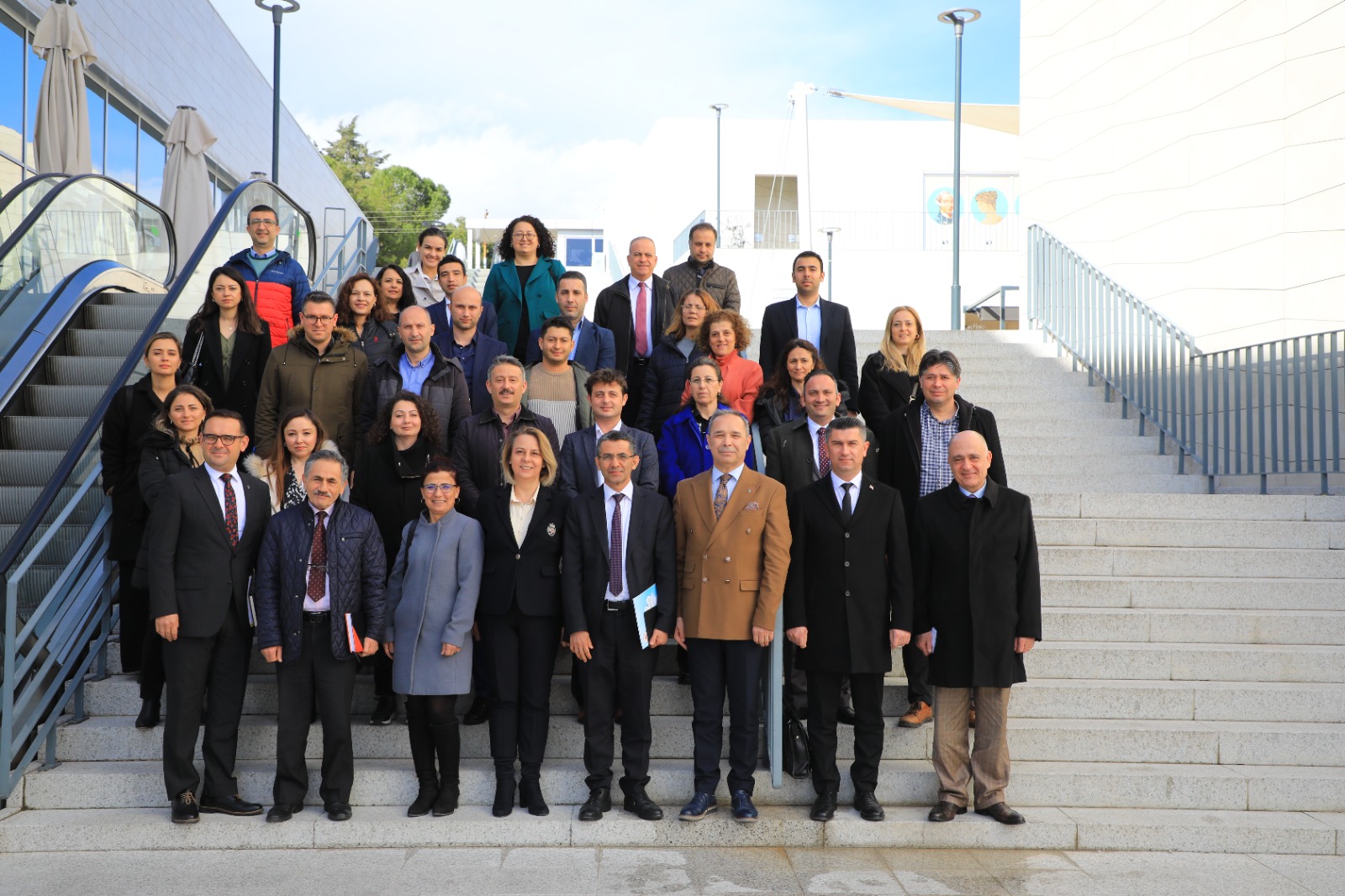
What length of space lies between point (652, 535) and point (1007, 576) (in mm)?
1754

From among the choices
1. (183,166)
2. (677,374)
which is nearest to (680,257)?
(183,166)

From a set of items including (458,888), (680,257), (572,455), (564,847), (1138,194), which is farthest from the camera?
(680,257)

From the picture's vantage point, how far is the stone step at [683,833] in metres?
5.41

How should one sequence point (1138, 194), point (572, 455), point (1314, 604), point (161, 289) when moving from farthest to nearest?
point (1138, 194) < point (161, 289) < point (1314, 604) < point (572, 455)

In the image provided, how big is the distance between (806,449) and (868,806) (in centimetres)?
188

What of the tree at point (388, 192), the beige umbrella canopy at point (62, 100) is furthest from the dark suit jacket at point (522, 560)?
the tree at point (388, 192)

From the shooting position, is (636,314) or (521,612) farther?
(636,314)

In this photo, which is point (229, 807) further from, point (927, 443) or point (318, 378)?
point (927, 443)

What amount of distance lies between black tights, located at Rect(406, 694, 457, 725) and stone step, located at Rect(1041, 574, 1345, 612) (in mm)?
3763

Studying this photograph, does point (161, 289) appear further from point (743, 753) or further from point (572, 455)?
point (743, 753)

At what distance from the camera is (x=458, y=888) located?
4.86 meters

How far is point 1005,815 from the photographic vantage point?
550cm

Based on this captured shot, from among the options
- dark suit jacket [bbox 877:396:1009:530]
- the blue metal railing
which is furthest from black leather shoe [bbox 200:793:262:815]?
the blue metal railing

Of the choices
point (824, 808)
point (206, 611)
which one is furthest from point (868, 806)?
point (206, 611)
